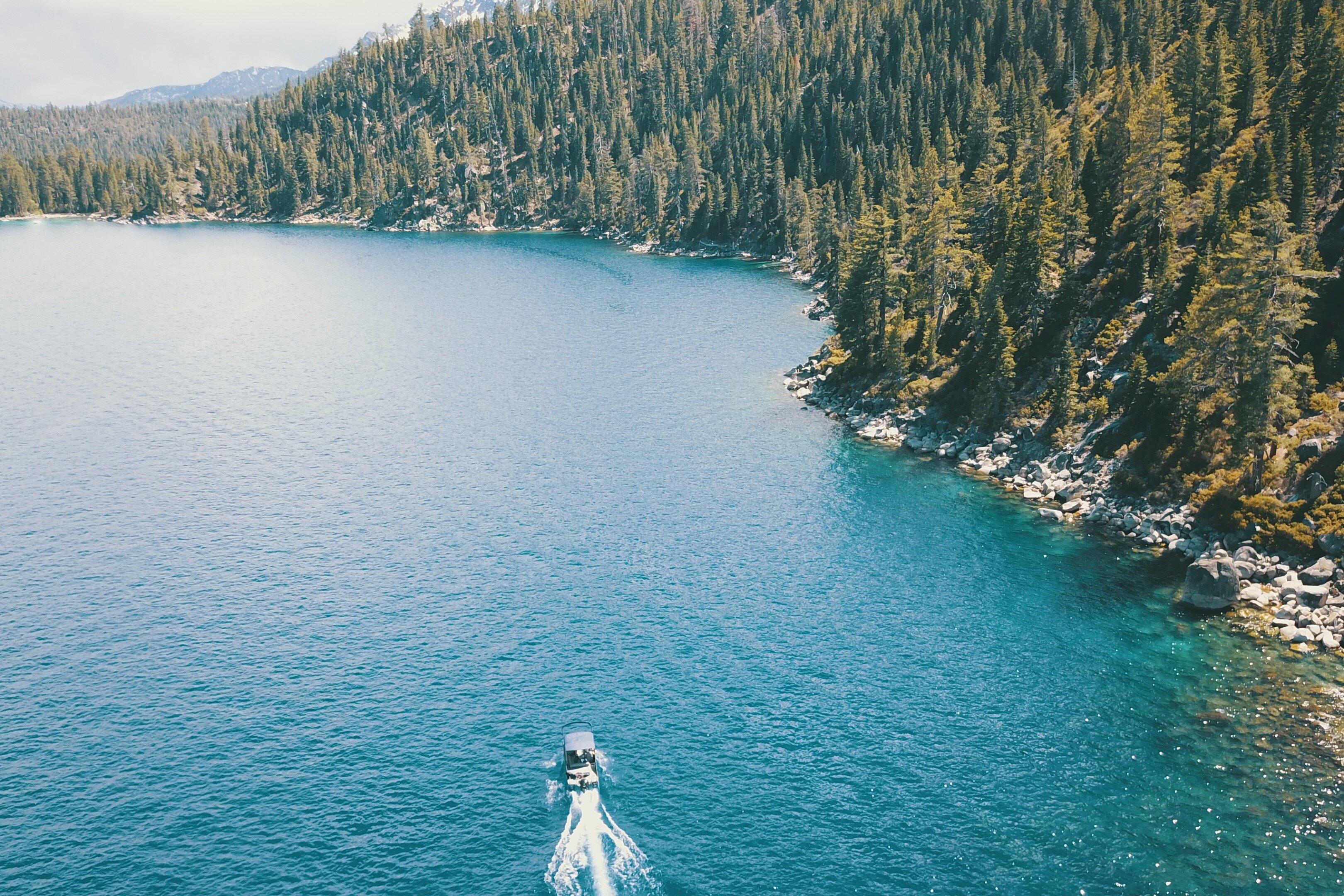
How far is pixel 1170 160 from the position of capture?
366 feet

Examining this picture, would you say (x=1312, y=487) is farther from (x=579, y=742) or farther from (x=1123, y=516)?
(x=579, y=742)

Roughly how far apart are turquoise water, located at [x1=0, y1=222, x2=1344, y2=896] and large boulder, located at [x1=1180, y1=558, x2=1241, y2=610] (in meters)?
2.31

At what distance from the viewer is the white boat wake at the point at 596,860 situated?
4647 centimetres

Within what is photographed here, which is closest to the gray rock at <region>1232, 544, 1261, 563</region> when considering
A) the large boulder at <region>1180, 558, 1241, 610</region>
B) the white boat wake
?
the large boulder at <region>1180, 558, 1241, 610</region>

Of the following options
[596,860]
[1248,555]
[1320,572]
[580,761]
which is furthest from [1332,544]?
[596,860]

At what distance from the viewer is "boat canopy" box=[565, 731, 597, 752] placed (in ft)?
181

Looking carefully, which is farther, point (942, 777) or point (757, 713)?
point (757, 713)

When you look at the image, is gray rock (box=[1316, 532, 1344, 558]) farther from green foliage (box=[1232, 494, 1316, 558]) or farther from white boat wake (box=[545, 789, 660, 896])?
white boat wake (box=[545, 789, 660, 896])

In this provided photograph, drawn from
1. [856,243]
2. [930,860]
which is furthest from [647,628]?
[856,243]

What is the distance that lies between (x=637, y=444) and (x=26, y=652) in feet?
225

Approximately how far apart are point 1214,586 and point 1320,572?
787 cm

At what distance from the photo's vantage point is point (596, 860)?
48312 mm

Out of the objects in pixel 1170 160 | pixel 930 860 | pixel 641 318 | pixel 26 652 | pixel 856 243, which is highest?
pixel 1170 160

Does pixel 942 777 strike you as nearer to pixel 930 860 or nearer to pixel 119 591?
pixel 930 860
